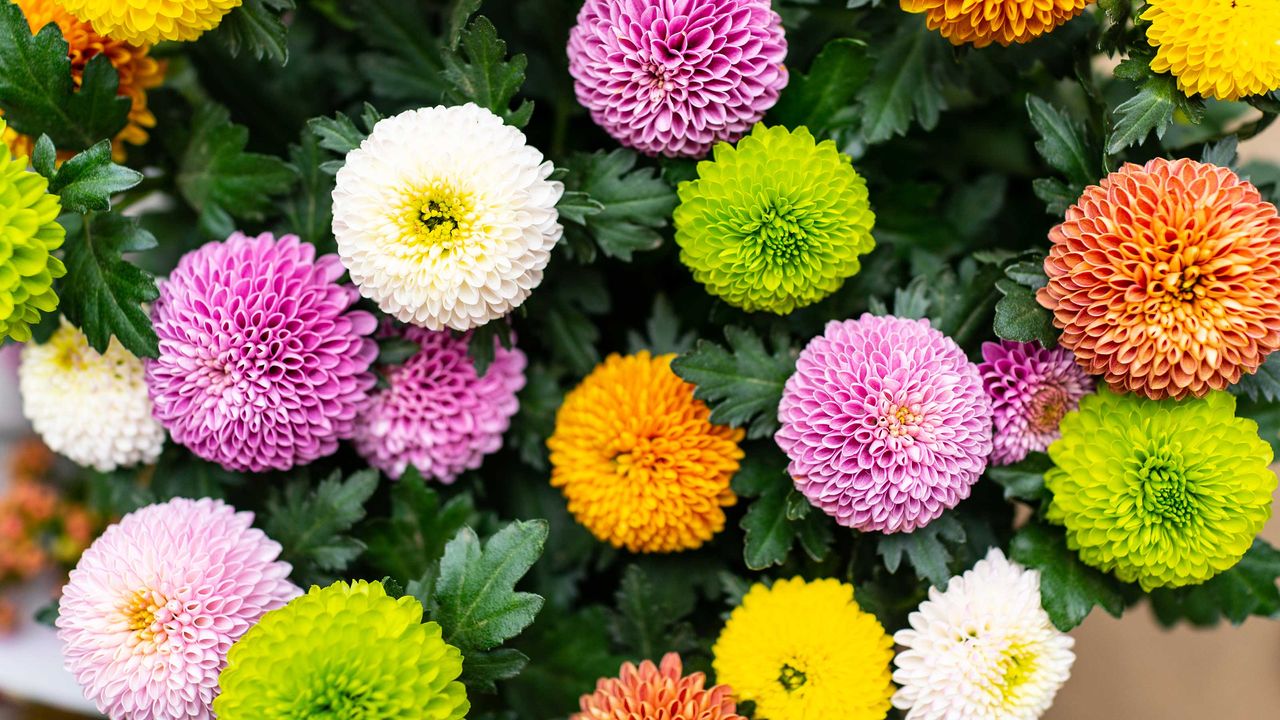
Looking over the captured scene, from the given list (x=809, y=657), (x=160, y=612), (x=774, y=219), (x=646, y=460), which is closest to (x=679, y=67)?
(x=774, y=219)

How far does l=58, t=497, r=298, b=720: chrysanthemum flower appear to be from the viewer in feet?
2.45

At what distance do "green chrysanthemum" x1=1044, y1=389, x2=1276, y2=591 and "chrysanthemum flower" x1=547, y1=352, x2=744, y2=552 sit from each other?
286 millimetres

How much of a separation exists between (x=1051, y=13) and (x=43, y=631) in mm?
1297

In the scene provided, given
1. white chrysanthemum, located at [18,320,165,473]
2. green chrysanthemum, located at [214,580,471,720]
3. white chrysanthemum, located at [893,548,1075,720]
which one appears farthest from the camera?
white chrysanthemum, located at [18,320,165,473]

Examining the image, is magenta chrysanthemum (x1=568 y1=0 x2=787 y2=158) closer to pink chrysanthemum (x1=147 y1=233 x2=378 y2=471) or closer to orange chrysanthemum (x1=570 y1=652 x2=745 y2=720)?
pink chrysanthemum (x1=147 y1=233 x2=378 y2=471)

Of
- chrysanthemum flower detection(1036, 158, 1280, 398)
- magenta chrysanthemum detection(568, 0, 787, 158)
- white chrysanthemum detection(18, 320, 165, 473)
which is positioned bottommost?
white chrysanthemum detection(18, 320, 165, 473)

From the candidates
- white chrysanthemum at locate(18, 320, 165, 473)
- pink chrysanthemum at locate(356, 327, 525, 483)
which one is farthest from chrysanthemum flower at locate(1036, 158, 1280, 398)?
white chrysanthemum at locate(18, 320, 165, 473)

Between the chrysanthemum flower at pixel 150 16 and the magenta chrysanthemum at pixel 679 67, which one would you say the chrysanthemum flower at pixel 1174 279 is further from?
the chrysanthemum flower at pixel 150 16

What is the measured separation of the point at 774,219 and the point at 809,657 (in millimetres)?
353

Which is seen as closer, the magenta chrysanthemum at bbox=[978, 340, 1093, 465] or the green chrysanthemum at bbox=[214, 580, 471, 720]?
the green chrysanthemum at bbox=[214, 580, 471, 720]

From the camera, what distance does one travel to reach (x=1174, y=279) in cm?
69

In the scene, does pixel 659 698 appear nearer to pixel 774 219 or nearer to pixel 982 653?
pixel 982 653

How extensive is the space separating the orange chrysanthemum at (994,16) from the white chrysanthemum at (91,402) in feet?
2.46

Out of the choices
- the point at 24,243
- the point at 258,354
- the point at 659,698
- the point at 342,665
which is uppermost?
the point at 24,243
